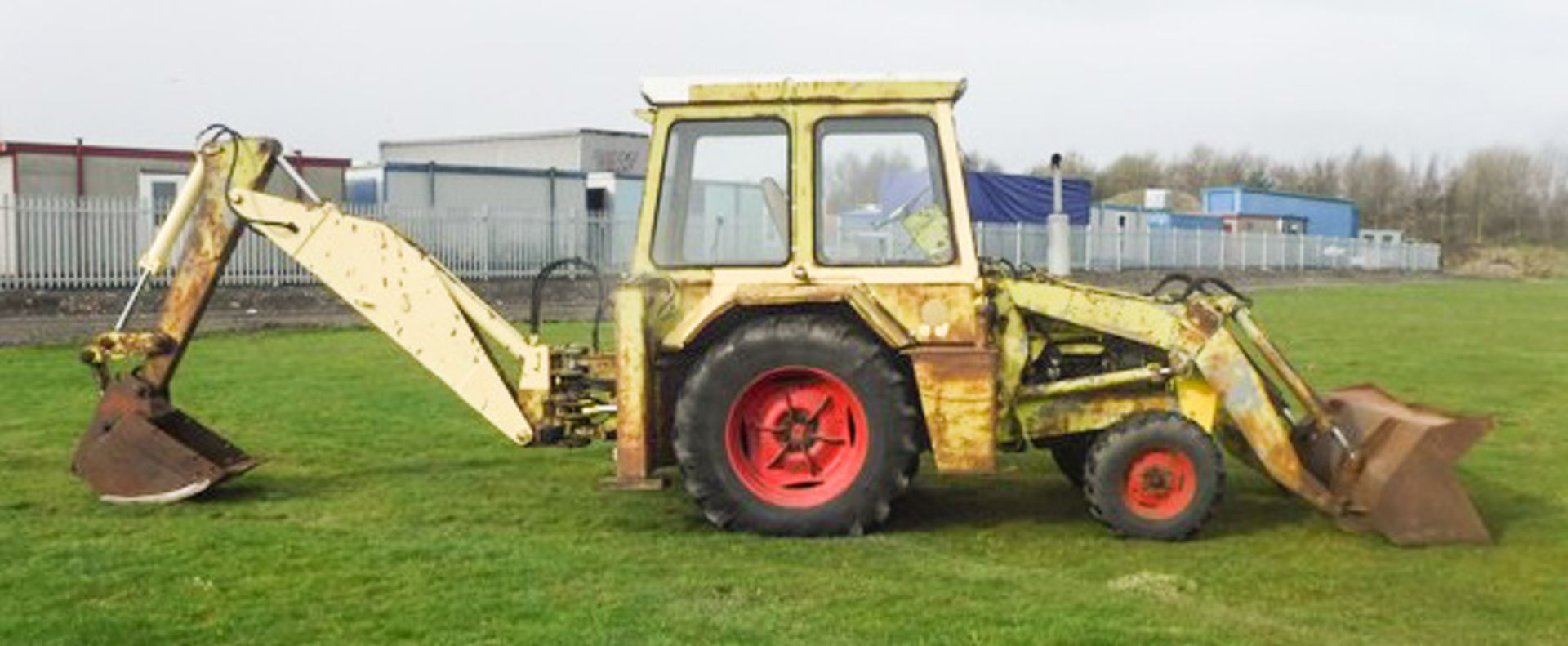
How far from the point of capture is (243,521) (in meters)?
7.98

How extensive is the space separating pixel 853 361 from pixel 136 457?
3.91m

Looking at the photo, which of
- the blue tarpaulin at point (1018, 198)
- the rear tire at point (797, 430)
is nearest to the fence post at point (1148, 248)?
the blue tarpaulin at point (1018, 198)

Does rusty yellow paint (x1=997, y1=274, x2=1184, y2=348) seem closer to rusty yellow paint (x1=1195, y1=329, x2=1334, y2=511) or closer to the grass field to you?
rusty yellow paint (x1=1195, y1=329, x2=1334, y2=511)

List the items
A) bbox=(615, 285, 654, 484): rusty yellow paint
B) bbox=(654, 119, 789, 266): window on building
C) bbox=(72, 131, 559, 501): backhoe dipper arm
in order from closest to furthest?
bbox=(615, 285, 654, 484): rusty yellow paint
bbox=(654, 119, 789, 266): window on building
bbox=(72, 131, 559, 501): backhoe dipper arm

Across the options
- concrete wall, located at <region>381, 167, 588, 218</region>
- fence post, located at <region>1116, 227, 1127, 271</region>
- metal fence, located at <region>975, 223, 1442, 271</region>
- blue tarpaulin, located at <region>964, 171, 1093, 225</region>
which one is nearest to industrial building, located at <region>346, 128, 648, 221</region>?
concrete wall, located at <region>381, 167, 588, 218</region>

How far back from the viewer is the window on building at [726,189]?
7.91 m

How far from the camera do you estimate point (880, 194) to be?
7.96m

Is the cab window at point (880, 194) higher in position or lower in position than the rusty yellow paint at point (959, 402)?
higher

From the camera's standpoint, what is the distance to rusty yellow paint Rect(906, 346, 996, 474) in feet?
25.4

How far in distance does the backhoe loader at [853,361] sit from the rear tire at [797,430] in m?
0.01

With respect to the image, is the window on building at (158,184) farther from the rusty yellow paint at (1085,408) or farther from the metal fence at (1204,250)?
the rusty yellow paint at (1085,408)

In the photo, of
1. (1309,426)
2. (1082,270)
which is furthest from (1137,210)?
(1309,426)

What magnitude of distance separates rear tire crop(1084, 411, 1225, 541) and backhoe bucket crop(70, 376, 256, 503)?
4.74m

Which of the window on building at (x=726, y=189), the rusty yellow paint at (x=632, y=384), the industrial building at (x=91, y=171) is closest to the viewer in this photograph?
the rusty yellow paint at (x=632, y=384)
